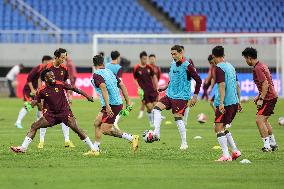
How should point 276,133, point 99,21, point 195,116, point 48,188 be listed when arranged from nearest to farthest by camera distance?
point 48,188 → point 276,133 → point 195,116 → point 99,21

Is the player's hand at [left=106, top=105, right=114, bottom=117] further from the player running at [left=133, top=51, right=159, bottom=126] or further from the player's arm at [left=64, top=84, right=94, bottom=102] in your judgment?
the player running at [left=133, top=51, right=159, bottom=126]

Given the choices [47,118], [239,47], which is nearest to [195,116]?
[239,47]

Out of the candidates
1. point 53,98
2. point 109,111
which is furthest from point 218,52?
point 53,98

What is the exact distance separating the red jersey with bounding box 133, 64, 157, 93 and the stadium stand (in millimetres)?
21187

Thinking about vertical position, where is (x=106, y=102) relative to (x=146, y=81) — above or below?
above

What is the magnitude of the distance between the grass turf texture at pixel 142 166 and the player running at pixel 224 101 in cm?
44

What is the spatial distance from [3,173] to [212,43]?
33273 mm

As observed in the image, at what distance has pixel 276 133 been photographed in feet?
81.7

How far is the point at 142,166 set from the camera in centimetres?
1557

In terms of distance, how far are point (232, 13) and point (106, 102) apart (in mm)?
36226

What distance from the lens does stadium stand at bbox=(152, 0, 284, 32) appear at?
51.9 meters

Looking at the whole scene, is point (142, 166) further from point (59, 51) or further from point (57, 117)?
point (59, 51)

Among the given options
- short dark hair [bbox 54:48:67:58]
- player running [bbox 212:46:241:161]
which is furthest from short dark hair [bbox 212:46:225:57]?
short dark hair [bbox 54:48:67:58]

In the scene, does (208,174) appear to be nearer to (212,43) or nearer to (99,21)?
(212,43)
